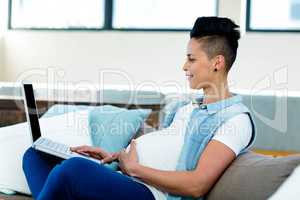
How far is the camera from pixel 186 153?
156 cm

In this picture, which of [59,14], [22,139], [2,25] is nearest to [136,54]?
[59,14]

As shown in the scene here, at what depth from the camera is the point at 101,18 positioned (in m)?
4.21

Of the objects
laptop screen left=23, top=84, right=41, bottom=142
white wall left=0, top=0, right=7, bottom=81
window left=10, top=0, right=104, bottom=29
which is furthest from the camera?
white wall left=0, top=0, right=7, bottom=81

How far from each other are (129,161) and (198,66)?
1.35 ft

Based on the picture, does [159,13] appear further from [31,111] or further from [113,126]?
[31,111]

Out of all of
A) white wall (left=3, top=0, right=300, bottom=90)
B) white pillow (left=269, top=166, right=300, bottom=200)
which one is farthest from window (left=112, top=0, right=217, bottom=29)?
white pillow (left=269, top=166, right=300, bottom=200)

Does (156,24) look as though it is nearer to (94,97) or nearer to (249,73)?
(249,73)

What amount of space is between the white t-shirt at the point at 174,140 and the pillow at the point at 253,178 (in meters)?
0.07

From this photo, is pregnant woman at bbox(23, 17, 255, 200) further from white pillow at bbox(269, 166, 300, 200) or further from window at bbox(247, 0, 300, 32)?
window at bbox(247, 0, 300, 32)

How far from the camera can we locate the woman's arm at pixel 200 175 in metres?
1.40

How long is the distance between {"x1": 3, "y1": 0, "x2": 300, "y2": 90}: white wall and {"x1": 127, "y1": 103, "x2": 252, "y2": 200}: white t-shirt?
206cm

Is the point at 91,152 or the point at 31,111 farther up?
the point at 31,111

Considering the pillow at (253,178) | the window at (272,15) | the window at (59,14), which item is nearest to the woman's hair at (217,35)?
the pillow at (253,178)

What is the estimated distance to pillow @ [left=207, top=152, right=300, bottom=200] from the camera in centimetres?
132
